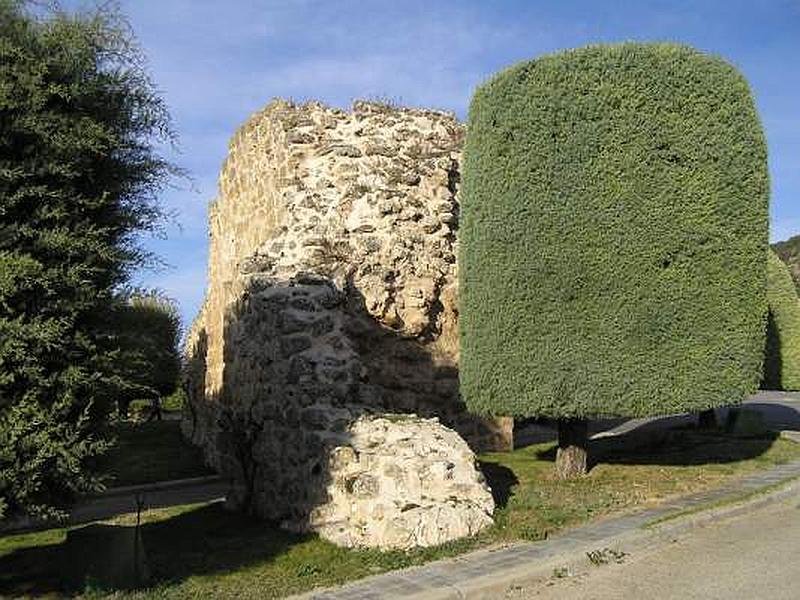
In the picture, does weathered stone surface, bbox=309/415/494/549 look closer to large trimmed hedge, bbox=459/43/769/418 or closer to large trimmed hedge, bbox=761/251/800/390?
large trimmed hedge, bbox=459/43/769/418

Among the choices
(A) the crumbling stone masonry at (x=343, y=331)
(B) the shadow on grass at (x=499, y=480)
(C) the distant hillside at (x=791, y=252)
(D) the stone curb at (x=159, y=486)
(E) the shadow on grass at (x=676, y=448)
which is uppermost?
(C) the distant hillside at (x=791, y=252)

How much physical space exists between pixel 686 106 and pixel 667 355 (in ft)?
9.74

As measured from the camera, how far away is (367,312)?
1152cm

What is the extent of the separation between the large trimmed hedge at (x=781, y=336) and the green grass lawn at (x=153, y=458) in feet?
36.6

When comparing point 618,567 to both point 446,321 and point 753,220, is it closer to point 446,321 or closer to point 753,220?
point 753,220

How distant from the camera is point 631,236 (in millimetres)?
9000

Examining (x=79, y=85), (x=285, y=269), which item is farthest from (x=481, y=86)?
(x=79, y=85)

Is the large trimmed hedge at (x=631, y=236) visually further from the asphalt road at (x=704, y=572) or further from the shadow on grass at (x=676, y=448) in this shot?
the shadow on grass at (x=676, y=448)

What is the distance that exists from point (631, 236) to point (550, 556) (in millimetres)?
4082

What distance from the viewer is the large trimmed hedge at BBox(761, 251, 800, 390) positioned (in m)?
15.4

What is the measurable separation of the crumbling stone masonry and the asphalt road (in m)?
1.49

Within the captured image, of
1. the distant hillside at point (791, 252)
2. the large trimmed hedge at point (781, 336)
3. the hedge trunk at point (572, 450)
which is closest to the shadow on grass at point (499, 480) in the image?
the hedge trunk at point (572, 450)

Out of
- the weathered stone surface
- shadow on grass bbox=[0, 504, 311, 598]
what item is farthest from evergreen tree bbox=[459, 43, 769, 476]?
shadow on grass bbox=[0, 504, 311, 598]

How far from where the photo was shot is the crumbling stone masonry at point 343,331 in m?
7.65
